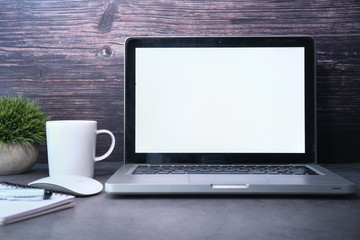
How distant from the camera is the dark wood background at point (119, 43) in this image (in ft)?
2.90

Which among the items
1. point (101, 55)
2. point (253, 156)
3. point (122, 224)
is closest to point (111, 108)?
point (101, 55)

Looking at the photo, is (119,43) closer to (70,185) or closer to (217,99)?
(217,99)

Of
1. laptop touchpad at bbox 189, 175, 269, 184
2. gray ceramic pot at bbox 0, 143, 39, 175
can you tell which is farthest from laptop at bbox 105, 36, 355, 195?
gray ceramic pot at bbox 0, 143, 39, 175

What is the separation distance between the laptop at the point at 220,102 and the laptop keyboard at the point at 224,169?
2 centimetres

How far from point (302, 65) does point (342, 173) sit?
10.0 inches

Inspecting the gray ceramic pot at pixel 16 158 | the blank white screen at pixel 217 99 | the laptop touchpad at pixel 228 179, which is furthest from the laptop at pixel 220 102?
the gray ceramic pot at pixel 16 158

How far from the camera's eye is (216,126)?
0.76m

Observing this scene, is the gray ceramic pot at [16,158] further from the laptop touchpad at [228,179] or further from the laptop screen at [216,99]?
the laptop touchpad at [228,179]

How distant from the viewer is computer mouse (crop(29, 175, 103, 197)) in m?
0.57

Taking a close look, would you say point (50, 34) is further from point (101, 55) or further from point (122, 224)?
point (122, 224)

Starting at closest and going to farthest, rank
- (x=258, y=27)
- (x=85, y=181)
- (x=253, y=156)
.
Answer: (x=85, y=181)
(x=253, y=156)
(x=258, y=27)

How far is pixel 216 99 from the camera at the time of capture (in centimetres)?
76

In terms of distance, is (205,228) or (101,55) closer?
(205,228)

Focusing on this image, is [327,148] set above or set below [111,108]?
below
